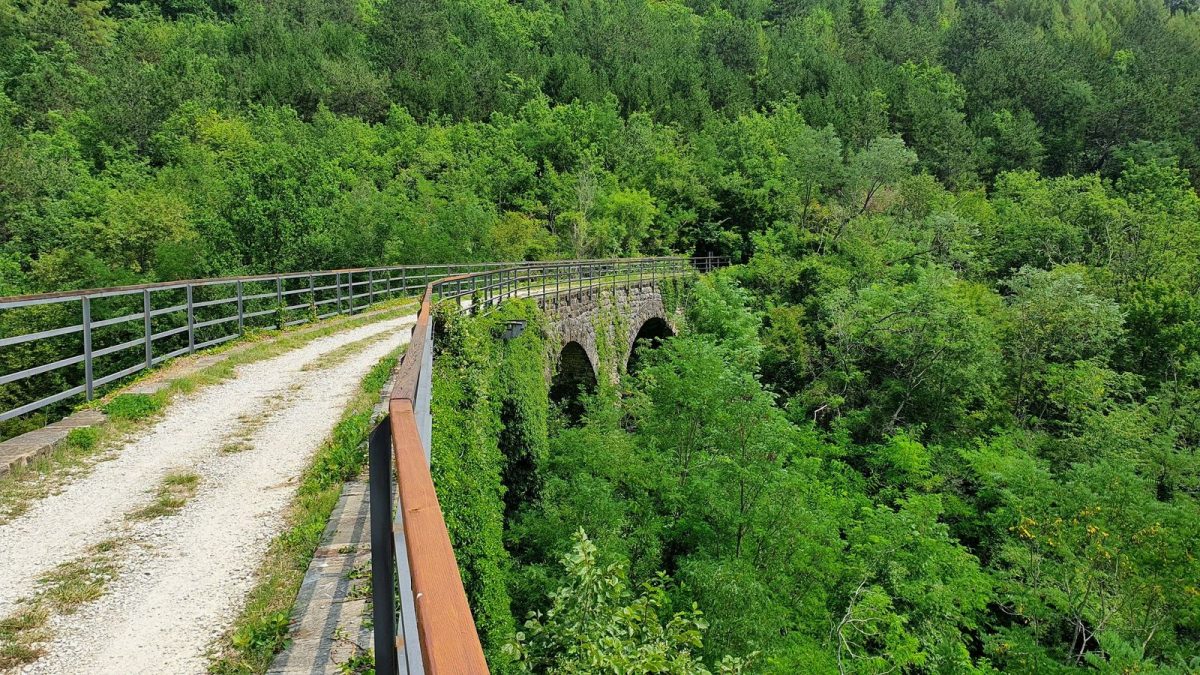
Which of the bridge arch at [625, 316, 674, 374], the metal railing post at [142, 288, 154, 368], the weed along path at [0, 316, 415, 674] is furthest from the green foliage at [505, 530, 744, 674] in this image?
the bridge arch at [625, 316, 674, 374]

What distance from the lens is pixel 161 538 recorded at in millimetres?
4988

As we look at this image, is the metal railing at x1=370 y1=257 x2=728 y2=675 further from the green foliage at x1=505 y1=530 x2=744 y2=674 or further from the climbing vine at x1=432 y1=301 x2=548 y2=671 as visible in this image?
the climbing vine at x1=432 y1=301 x2=548 y2=671

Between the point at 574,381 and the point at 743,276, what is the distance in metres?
15.5

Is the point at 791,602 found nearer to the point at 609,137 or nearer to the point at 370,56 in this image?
the point at 609,137

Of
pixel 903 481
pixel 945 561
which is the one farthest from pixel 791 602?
pixel 903 481

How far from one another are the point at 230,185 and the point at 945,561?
27.1m

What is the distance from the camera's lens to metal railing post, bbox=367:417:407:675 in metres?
2.22

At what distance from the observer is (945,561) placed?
1677cm

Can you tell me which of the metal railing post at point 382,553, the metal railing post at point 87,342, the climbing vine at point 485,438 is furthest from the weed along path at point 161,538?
the metal railing post at point 382,553

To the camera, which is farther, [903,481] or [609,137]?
[609,137]

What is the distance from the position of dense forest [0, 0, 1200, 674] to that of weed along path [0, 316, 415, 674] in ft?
5.69

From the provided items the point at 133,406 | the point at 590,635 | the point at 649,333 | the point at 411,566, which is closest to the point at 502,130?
the point at 649,333

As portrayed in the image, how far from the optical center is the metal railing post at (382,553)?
7.30 feet

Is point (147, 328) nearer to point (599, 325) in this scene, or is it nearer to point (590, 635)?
point (590, 635)
